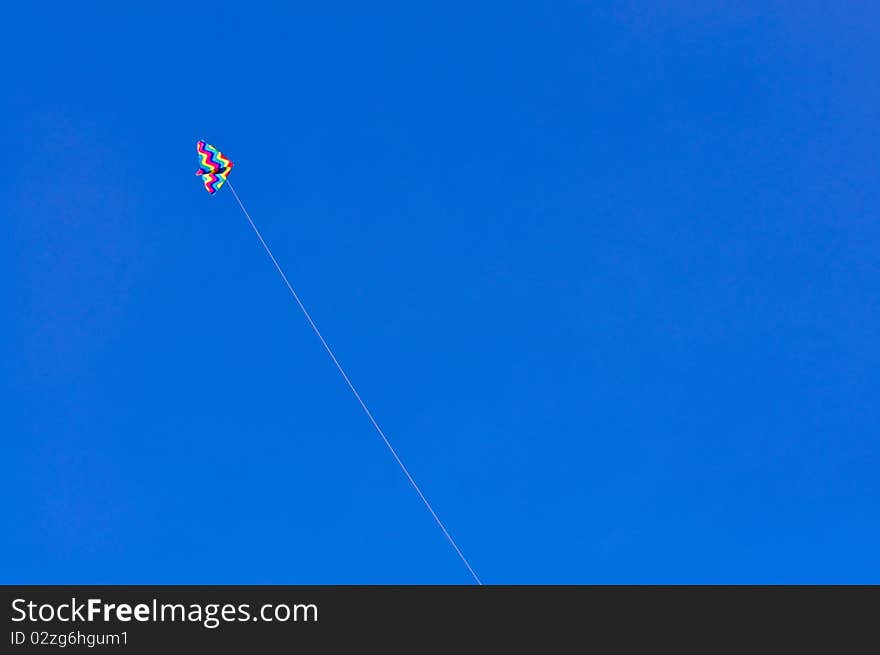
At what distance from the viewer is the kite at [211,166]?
20.0 m
